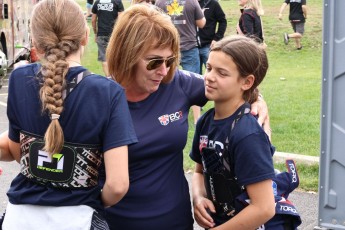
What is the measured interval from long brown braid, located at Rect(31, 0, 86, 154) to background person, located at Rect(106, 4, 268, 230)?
1.06 feet

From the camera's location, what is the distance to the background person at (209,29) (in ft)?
33.6

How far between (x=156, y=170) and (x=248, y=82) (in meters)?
0.52

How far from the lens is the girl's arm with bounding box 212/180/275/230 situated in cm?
251

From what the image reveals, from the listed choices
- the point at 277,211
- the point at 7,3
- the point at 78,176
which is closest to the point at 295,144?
the point at 277,211

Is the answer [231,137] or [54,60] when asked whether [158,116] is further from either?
[54,60]

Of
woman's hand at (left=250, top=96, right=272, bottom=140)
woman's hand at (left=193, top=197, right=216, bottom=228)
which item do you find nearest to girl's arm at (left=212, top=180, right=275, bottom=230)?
woman's hand at (left=193, top=197, right=216, bottom=228)

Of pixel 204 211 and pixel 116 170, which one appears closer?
pixel 116 170

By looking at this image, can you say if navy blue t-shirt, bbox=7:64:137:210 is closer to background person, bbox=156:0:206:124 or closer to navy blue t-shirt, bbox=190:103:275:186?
navy blue t-shirt, bbox=190:103:275:186

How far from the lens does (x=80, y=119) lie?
2.35 meters

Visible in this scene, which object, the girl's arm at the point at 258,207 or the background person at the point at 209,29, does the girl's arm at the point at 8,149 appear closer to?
the girl's arm at the point at 258,207

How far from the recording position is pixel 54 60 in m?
2.39

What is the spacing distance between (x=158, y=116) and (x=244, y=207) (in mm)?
522

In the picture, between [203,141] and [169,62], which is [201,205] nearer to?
[203,141]

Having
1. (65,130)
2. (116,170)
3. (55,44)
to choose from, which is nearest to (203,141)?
(116,170)
